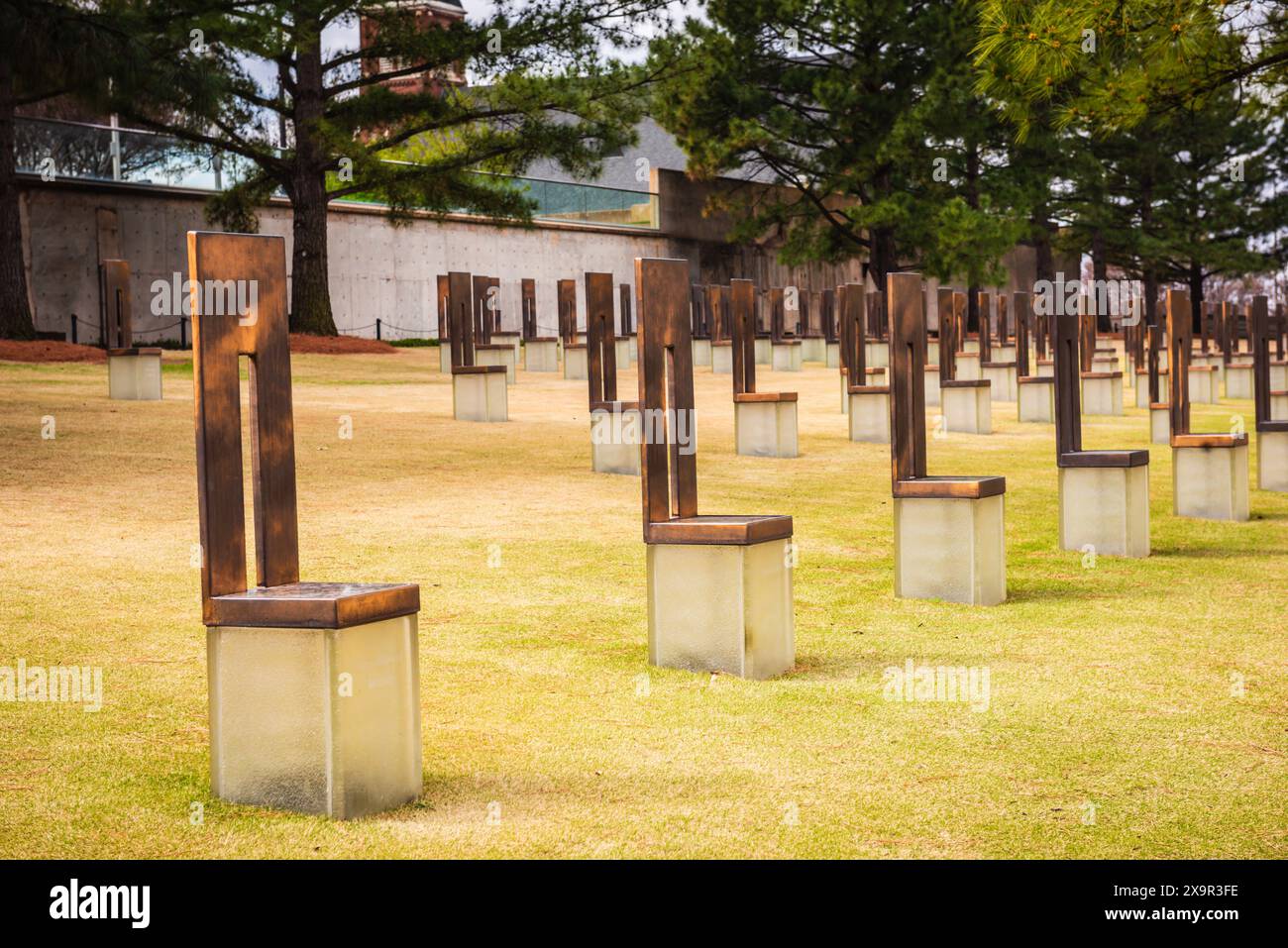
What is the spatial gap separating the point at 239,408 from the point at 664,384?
248cm

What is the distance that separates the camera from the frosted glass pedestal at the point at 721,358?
89.5 feet

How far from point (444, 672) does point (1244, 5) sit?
23.3 ft

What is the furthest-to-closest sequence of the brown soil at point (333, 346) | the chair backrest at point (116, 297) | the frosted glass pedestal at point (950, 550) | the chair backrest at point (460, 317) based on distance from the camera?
the brown soil at point (333, 346) < the chair backrest at point (116, 297) < the chair backrest at point (460, 317) < the frosted glass pedestal at point (950, 550)

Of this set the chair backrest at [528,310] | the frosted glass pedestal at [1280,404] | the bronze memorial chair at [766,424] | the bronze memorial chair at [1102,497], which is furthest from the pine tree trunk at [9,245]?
the bronze memorial chair at [1102,497]

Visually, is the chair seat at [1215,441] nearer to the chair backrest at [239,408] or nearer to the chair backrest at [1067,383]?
the chair backrest at [1067,383]

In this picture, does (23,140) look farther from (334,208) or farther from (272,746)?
(272,746)

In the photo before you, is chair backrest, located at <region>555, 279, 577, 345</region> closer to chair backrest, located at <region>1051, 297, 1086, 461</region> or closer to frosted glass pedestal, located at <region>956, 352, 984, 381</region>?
frosted glass pedestal, located at <region>956, 352, 984, 381</region>

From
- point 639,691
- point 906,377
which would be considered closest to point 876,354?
point 906,377

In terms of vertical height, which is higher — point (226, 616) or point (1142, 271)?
point (1142, 271)

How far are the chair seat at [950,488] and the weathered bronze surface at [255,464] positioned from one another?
4102 millimetres

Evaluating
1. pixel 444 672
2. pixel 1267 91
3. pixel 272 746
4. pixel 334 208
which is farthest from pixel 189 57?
pixel 272 746

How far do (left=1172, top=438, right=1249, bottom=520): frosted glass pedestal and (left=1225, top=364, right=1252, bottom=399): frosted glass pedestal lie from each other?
625 inches

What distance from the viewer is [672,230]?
4400cm

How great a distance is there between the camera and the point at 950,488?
26.1 ft
